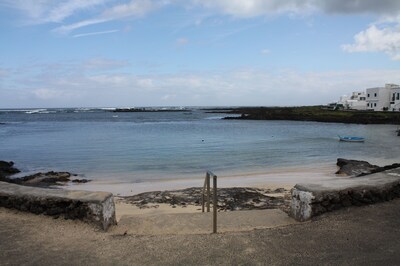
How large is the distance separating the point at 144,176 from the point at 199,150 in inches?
375

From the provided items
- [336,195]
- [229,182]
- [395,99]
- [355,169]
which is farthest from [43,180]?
[395,99]

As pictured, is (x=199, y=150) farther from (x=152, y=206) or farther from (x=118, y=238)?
(x=118, y=238)

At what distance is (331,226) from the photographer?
203 inches

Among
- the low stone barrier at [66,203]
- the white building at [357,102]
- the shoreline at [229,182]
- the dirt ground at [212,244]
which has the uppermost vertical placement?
the white building at [357,102]

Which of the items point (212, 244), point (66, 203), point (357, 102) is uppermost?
point (357, 102)

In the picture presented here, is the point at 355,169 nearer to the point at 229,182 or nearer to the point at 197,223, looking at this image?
the point at 229,182

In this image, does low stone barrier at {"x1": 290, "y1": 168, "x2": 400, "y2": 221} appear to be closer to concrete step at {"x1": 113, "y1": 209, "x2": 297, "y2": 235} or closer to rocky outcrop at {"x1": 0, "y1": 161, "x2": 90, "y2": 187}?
concrete step at {"x1": 113, "y1": 209, "x2": 297, "y2": 235}

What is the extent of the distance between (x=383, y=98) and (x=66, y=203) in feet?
262

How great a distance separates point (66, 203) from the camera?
549cm

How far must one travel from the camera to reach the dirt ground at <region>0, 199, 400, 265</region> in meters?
4.16

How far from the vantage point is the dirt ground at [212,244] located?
4160 mm

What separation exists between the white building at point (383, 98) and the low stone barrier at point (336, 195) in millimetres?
72219

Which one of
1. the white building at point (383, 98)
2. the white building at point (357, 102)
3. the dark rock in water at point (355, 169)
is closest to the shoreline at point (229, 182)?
the dark rock in water at point (355, 169)

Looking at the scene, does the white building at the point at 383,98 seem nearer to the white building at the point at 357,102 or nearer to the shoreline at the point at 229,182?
the white building at the point at 357,102
